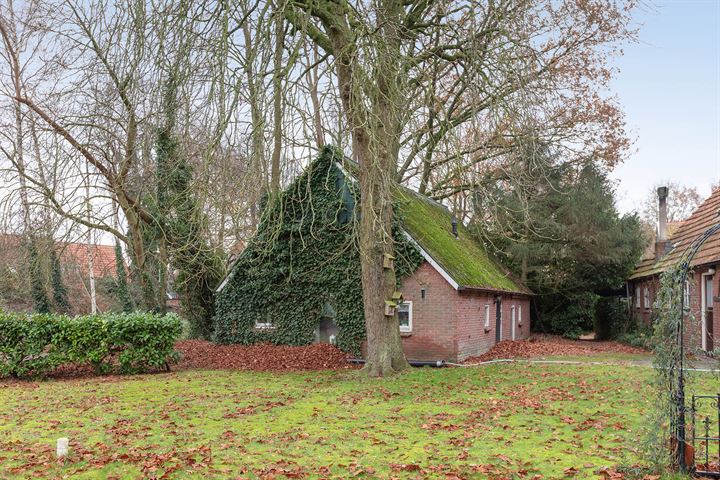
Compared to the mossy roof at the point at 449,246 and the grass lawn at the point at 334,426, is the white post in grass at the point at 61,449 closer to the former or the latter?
the grass lawn at the point at 334,426

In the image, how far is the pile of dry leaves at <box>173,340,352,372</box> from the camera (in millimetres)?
18062

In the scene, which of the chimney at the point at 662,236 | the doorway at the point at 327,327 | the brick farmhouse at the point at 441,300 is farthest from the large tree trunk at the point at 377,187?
the chimney at the point at 662,236

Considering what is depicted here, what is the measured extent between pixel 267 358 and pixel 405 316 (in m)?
4.48

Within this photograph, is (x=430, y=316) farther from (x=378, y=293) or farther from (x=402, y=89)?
(x=402, y=89)

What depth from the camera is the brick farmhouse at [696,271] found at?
59.6 ft

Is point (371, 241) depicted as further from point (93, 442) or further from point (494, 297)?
point (494, 297)

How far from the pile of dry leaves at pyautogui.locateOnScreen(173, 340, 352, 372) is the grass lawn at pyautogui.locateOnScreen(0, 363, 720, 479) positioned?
8.38ft

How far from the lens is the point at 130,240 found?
2097 cm

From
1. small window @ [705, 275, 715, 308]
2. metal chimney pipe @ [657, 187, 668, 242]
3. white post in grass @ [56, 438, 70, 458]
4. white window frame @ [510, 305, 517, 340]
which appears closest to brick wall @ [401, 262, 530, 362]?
white window frame @ [510, 305, 517, 340]

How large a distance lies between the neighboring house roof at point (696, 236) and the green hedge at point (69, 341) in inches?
647

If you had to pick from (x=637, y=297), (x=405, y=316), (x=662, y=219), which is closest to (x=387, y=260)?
(x=405, y=316)

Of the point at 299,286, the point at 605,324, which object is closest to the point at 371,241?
the point at 299,286

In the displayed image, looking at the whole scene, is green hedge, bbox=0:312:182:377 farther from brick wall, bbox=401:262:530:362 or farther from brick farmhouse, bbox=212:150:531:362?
brick wall, bbox=401:262:530:362

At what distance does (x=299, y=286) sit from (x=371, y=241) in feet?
19.9
